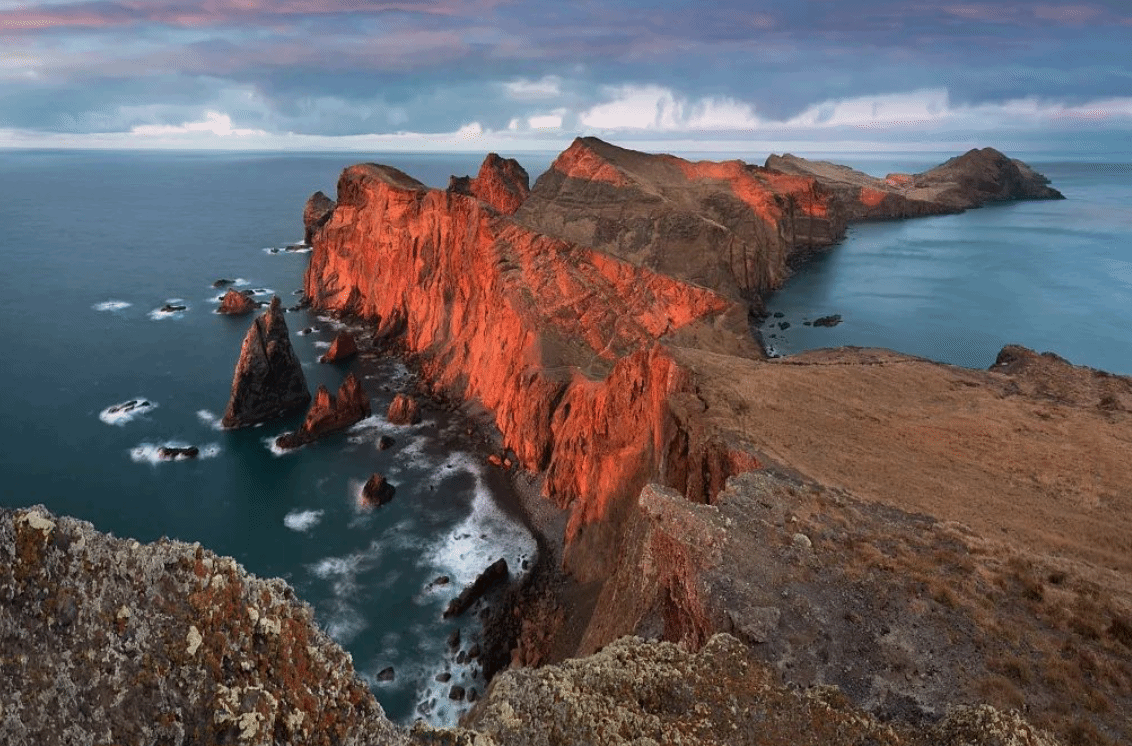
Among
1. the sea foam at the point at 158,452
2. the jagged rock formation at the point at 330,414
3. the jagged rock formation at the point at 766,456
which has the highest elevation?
the jagged rock formation at the point at 766,456

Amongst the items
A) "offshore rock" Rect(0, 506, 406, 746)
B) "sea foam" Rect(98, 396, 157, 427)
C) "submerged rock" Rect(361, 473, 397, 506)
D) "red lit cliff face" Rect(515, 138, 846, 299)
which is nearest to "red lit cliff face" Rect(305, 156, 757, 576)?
"submerged rock" Rect(361, 473, 397, 506)

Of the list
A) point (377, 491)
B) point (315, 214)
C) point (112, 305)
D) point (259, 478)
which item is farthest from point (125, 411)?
point (315, 214)

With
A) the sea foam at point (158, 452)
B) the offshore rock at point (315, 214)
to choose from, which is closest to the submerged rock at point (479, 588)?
the sea foam at point (158, 452)

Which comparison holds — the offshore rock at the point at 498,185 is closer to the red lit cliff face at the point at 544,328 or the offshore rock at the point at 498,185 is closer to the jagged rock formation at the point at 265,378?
the red lit cliff face at the point at 544,328

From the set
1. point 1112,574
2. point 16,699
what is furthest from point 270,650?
point 1112,574

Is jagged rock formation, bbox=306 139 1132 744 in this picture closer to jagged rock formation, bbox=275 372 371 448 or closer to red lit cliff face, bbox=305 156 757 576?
red lit cliff face, bbox=305 156 757 576

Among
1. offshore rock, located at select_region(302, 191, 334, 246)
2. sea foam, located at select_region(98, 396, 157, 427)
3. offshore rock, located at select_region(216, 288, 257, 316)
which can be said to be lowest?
→ sea foam, located at select_region(98, 396, 157, 427)

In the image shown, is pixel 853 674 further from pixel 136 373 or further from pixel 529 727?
pixel 136 373
